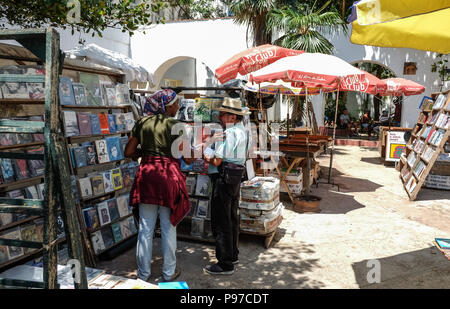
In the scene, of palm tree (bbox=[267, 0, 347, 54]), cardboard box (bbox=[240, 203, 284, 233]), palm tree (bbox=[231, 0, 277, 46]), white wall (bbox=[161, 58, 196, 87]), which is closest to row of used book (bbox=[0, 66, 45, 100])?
cardboard box (bbox=[240, 203, 284, 233])

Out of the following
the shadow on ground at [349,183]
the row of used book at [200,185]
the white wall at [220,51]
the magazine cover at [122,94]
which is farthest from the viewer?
the white wall at [220,51]

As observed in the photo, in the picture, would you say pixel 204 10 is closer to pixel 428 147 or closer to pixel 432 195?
pixel 428 147

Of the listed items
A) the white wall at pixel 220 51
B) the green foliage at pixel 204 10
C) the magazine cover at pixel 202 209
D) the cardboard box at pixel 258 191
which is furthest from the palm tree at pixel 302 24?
the green foliage at pixel 204 10

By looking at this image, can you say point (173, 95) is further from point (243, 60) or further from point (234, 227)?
point (243, 60)

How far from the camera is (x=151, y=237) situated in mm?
3477

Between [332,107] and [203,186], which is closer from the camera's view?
[203,186]

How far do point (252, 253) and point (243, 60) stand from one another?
403 cm

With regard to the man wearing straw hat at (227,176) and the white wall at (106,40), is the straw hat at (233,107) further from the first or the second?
the white wall at (106,40)

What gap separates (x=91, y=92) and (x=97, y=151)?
710mm

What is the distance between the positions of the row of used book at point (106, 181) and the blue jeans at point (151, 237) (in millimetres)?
938

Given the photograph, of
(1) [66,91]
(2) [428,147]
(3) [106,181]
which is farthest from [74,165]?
(2) [428,147]

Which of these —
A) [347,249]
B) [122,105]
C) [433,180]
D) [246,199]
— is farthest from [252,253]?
[433,180]

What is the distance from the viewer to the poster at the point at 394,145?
10288 mm
